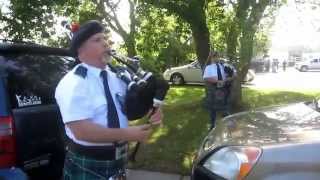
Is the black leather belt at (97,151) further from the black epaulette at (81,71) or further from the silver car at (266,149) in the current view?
the silver car at (266,149)

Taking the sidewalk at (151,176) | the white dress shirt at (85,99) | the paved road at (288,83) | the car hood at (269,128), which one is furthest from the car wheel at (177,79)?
the white dress shirt at (85,99)

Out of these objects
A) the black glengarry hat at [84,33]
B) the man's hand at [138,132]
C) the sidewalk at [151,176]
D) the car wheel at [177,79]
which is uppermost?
the black glengarry hat at [84,33]

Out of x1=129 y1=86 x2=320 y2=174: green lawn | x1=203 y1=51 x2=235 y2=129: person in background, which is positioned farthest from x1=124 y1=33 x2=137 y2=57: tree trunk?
x1=203 y1=51 x2=235 y2=129: person in background

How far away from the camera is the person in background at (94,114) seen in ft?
9.60

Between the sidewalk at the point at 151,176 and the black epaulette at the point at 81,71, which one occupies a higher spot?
the black epaulette at the point at 81,71

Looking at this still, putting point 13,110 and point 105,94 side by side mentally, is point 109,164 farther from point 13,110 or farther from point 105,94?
point 13,110

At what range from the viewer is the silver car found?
10.9 ft

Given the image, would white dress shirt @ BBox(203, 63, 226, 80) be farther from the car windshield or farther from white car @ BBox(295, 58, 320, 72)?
white car @ BBox(295, 58, 320, 72)

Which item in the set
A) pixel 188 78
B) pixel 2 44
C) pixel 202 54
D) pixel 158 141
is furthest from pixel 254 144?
pixel 188 78

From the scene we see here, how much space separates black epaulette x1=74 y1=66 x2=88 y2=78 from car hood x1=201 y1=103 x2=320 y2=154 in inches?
47.8

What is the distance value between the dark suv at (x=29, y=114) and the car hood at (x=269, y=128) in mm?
1234

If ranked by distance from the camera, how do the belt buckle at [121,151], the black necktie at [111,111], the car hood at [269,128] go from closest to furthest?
the black necktie at [111,111]
the belt buckle at [121,151]
the car hood at [269,128]

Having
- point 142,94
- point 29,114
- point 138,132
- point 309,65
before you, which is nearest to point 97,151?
point 138,132

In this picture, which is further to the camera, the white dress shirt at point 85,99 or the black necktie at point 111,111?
the black necktie at point 111,111
